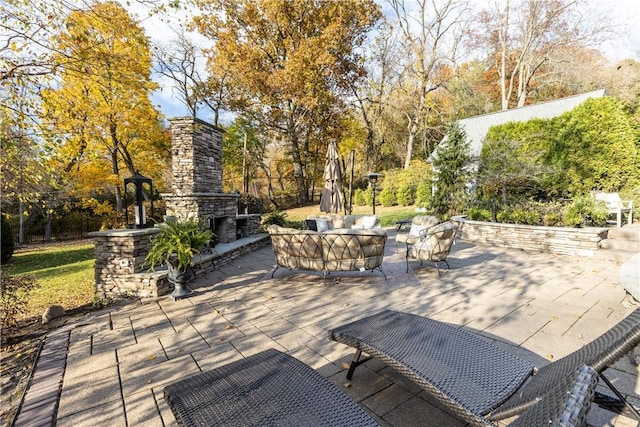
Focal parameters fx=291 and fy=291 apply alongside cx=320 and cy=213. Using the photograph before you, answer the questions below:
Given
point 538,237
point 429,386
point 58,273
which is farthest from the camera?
point 58,273

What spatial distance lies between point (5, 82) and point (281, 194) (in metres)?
17.0

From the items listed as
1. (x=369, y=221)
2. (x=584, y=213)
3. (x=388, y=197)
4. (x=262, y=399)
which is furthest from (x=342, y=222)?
(x=388, y=197)

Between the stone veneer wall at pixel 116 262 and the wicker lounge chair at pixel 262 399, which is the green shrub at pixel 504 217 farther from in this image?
the stone veneer wall at pixel 116 262

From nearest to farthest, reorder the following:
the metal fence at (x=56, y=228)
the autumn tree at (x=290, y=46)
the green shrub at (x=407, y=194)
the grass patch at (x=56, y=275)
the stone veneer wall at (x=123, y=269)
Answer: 1. the stone veneer wall at (x=123, y=269)
2. the grass patch at (x=56, y=275)
3. the metal fence at (x=56, y=228)
4. the green shrub at (x=407, y=194)
5. the autumn tree at (x=290, y=46)

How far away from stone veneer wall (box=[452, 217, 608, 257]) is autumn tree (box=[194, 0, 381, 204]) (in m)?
11.5

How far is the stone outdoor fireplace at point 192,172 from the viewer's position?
5.95 meters

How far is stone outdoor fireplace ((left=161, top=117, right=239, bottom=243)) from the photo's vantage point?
5.95 meters

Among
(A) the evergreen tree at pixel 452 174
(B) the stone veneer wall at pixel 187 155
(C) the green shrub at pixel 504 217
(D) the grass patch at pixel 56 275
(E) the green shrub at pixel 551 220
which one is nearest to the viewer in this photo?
(D) the grass patch at pixel 56 275

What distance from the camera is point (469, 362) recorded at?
1.80 m

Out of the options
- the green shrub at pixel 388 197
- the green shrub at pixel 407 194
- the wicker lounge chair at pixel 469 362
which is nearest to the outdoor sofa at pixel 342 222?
Answer: the wicker lounge chair at pixel 469 362

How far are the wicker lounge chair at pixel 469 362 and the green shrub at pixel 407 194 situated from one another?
1385 cm

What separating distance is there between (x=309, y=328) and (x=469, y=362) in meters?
1.74

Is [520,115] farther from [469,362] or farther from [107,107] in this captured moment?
[107,107]

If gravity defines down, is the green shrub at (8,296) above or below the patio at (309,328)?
above
